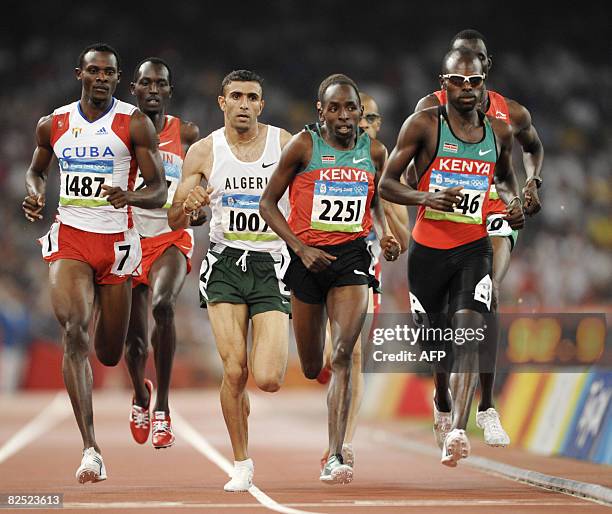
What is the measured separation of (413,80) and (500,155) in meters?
21.9

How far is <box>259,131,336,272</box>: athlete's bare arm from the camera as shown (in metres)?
8.84

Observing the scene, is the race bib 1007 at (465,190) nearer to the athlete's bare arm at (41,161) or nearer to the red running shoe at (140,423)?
the athlete's bare arm at (41,161)

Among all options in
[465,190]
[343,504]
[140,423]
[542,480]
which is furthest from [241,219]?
[542,480]

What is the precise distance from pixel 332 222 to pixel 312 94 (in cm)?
2145

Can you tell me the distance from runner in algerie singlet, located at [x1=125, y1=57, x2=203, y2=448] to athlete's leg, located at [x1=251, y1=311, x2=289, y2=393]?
4.50ft

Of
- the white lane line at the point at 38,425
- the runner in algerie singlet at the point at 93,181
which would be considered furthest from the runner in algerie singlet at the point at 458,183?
the white lane line at the point at 38,425

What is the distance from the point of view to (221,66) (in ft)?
102

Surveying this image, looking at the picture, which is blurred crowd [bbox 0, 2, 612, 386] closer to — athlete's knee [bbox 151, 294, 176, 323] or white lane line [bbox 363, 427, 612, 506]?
white lane line [bbox 363, 427, 612, 506]

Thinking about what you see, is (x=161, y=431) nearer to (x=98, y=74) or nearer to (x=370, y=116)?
(x=98, y=74)

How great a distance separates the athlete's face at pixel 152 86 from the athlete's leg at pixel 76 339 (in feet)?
7.05

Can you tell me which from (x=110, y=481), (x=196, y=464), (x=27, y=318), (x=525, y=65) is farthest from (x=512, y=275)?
(x=110, y=481)

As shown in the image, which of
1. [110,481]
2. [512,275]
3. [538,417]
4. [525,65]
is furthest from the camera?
[525,65]

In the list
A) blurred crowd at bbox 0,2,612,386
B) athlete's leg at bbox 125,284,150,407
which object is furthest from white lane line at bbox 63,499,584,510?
blurred crowd at bbox 0,2,612,386

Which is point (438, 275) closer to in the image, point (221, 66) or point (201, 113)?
point (201, 113)
